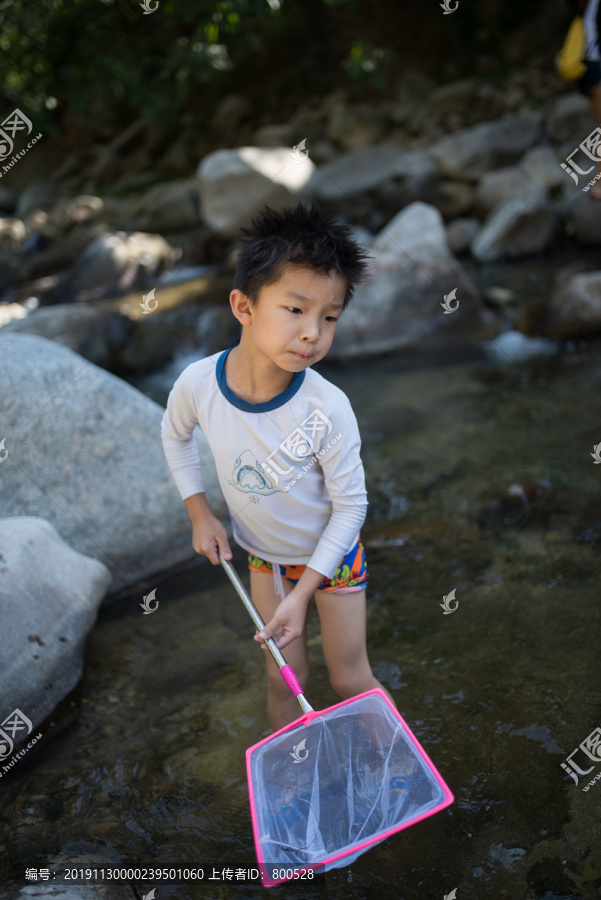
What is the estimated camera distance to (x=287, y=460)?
185 centimetres

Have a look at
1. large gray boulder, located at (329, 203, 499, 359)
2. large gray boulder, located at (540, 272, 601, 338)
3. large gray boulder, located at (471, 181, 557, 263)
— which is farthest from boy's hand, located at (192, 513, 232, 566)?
large gray boulder, located at (471, 181, 557, 263)

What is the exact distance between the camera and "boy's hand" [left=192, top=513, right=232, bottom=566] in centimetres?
201

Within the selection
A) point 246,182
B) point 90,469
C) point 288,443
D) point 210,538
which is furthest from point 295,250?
point 246,182

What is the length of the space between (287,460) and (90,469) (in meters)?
1.52

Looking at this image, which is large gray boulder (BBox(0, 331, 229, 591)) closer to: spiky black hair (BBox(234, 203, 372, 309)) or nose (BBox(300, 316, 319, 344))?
spiky black hair (BBox(234, 203, 372, 309))

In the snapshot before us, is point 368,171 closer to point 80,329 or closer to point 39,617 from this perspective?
point 80,329

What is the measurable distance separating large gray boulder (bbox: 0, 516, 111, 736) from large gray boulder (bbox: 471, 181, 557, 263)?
636 centimetres

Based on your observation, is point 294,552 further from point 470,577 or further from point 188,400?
point 470,577

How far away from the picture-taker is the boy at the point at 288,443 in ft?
5.50

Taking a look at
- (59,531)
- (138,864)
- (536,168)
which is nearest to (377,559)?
(59,531)

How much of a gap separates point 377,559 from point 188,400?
4.57 feet

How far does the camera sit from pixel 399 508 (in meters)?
3.44

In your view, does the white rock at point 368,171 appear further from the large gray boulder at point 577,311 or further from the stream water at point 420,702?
the stream water at point 420,702

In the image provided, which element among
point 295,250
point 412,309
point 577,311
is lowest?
point 577,311
